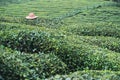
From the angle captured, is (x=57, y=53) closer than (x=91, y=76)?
No

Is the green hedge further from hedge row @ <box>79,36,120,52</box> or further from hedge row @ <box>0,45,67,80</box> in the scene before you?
hedge row @ <box>79,36,120,52</box>

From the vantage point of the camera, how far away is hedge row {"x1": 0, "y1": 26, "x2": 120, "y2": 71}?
9836 millimetres

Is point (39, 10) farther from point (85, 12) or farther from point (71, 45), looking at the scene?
point (71, 45)

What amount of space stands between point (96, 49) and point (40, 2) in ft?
45.1

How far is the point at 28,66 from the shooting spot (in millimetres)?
9070

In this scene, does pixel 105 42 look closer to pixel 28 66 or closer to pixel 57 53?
pixel 57 53

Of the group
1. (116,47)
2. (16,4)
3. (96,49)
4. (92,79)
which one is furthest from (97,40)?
(16,4)

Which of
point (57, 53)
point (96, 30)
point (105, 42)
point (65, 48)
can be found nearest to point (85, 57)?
point (65, 48)

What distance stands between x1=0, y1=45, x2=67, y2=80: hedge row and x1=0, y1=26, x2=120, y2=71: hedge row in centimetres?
58

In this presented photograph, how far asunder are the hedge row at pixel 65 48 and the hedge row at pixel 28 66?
1.90ft

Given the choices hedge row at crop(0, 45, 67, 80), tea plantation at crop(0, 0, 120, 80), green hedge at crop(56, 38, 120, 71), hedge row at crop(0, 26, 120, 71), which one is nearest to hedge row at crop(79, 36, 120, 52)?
tea plantation at crop(0, 0, 120, 80)

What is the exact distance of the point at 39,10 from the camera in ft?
69.7

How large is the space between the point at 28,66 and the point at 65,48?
1.79 meters

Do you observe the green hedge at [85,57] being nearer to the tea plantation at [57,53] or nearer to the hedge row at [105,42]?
the tea plantation at [57,53]
